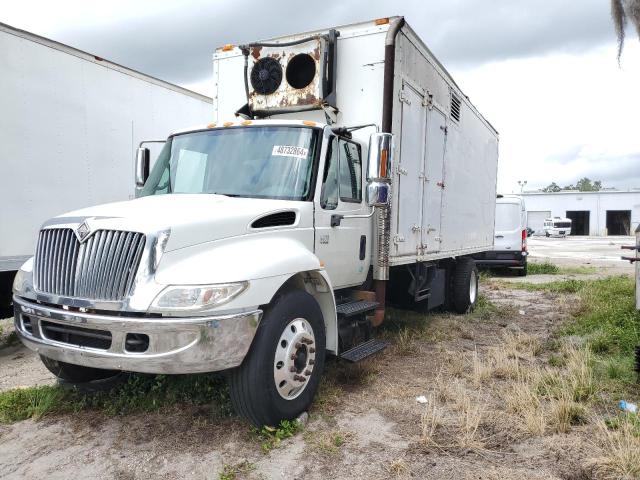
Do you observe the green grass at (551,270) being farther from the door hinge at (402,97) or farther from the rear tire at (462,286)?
the door hinge at (402,97)

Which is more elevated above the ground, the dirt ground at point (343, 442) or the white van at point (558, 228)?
the white van at point (558, 228)

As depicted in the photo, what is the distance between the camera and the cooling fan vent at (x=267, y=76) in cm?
553

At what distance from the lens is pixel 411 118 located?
236 inches

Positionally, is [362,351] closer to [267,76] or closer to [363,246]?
[363,246]

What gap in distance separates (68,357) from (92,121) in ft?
13.9

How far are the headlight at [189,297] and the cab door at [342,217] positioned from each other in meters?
1.38

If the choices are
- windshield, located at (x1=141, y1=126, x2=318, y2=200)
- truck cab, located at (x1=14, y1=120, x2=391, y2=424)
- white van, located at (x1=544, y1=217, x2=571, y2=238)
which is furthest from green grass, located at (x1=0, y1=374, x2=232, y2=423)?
white van, located at (x1=544, y1=217, x2=571, y2=238)

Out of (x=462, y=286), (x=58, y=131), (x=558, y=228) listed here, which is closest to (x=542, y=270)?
(x=462, y=286)

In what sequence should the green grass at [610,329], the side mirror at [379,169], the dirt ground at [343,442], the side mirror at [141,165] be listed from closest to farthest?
the dirt ground at [343,442]
the side mirror at [379,169]
the green grass at [610,329]
the side mirror at [141,165]

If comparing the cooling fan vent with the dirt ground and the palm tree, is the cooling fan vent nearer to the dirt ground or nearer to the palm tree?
the dirt ground

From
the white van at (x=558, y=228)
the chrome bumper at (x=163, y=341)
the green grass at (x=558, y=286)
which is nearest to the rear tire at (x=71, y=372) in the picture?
the chrome bumper at (x=163, y=341)

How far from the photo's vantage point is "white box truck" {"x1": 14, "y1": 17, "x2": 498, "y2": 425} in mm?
3334

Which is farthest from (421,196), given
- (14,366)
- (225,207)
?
(14,366)

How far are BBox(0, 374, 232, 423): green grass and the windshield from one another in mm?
1701
